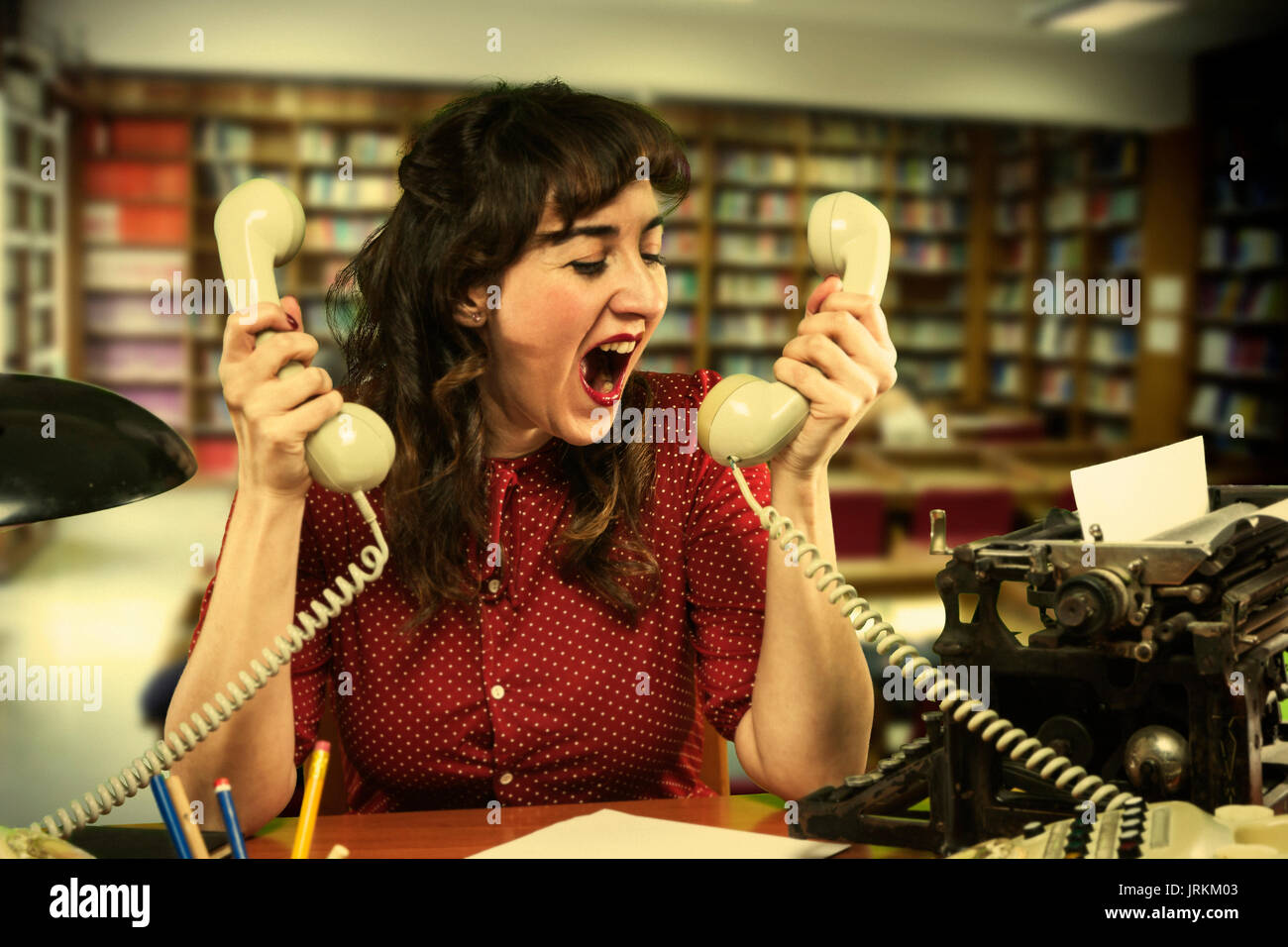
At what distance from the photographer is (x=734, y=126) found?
7852mm

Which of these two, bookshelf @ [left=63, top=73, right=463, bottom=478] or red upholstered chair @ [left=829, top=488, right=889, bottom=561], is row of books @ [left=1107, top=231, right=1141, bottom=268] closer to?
red upholstered chair @ [left=829, top=488, right=889, bottom=561]

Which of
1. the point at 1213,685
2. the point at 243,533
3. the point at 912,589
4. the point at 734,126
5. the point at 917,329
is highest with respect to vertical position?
the point at 734,126

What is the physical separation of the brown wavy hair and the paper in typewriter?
0.56m

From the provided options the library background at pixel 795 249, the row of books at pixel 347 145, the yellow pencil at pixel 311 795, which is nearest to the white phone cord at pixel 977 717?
the yellow pencil at pixel 311 795

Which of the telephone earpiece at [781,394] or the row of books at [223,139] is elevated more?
the row of books at [223,139]

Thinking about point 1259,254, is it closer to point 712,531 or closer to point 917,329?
point 917,329

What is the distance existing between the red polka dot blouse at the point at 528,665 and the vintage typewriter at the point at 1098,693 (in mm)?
370

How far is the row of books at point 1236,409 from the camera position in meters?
7.11

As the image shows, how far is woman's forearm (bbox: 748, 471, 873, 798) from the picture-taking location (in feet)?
3.92

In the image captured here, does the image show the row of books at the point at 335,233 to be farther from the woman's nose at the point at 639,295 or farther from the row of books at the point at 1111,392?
the woman's nose at the point at 639,295

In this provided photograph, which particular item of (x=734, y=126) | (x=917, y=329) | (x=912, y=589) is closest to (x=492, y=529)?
(x=912, y=589)

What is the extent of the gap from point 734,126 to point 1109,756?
7348 millimetres

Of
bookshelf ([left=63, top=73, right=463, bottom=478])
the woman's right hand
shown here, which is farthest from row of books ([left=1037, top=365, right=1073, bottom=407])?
the woman's right hand

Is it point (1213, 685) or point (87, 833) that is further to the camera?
point (87, 833)
